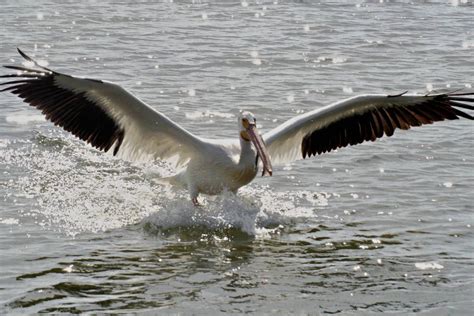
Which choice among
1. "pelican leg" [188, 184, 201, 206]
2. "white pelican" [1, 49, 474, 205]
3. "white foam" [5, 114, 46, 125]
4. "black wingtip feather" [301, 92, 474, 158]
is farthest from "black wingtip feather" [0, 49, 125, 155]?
"white foam" [5, 114, 46, 125]

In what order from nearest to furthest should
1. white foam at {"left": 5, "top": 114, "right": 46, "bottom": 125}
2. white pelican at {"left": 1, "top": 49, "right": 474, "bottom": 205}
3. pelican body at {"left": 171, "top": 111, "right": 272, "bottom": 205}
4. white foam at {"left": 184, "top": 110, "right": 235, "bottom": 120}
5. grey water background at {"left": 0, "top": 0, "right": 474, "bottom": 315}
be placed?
grey water background at {"left": 0, "top": 0, "right": 474, "bottom": 315} → white pelican at {"left": 1, "top": 49, "right": 474, "bottom": 205} → pelican body at {"left": 171, "top": 111, "right": 272, "bottom": 205} → white foam at {"left": 5, "top": 114, "right": 46, "bottom": 125} → white foam at {"left": 184, "top": 110, "right": 235, "bottom": 120}

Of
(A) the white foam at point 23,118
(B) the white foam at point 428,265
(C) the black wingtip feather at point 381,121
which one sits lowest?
(B) the white foam at point 428,265

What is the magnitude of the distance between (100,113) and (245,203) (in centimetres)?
147

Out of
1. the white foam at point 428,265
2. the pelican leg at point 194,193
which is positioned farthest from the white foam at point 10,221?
the white foam at point 428,265

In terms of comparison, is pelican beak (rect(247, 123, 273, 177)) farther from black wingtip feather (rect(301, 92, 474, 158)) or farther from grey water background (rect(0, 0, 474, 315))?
black wingtip feather (rect(301, 92, 474, 158))

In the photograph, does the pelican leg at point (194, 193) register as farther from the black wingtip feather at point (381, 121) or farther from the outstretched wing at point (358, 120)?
the black wingtip feather at point (381, 121)

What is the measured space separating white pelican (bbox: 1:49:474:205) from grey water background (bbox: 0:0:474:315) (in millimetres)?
373

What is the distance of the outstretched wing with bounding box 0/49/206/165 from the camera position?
8.78m

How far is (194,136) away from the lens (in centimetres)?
917

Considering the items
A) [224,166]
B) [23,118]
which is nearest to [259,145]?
[224,166]

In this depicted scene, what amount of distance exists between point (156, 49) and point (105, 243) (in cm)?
809

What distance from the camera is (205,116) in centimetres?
1226

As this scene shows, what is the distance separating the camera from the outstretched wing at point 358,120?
906cm

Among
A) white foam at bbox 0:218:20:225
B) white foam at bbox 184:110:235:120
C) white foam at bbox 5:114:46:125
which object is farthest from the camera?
white foam at bbox 184:110:235:120
